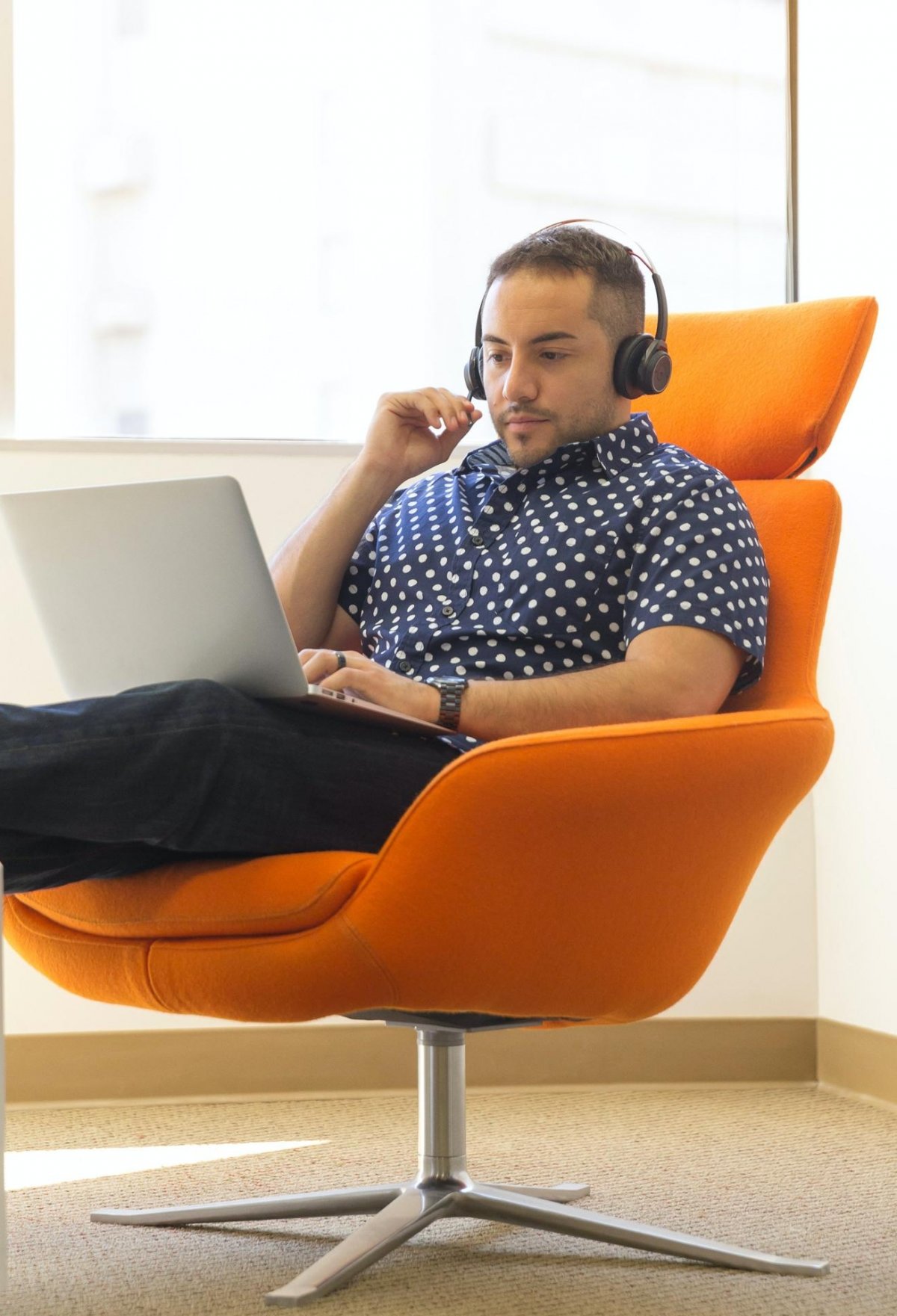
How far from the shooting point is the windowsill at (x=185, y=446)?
2.28m

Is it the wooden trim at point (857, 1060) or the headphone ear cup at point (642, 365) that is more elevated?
the headphone ear cup at point (642, 365)

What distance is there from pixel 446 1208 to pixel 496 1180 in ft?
1.29

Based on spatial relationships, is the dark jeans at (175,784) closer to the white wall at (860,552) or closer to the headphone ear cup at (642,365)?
the headphone ear cup at (642,365)

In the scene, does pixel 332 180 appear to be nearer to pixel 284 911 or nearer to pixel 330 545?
pixel 330 545

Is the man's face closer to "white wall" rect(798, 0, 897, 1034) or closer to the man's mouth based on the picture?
the man's mouth

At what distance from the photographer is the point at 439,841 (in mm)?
1191

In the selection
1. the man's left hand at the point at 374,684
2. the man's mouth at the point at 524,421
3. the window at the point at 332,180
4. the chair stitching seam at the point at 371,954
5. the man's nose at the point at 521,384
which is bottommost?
the chair stitching seam at the point at 371,954

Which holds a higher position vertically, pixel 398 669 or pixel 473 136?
pixel 473 136

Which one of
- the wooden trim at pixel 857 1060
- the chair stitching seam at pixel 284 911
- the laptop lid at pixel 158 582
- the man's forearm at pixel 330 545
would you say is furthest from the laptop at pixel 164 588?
the wooden trim at pixel 857 1060

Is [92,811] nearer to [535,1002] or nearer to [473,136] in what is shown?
[535,1002]

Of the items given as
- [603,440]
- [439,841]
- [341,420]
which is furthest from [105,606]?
[341,420]

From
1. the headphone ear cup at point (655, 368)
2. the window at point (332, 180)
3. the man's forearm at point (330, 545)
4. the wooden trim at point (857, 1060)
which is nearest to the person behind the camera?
the headphone ear cup at point (655, 368)

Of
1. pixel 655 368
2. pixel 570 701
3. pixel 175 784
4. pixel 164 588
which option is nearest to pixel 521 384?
pixel 655 368

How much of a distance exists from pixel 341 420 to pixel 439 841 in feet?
4.76
